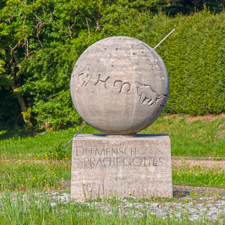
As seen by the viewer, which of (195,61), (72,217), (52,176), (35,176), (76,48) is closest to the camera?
(72,217)

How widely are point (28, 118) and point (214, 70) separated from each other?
8761 mm

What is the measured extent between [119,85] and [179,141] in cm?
644

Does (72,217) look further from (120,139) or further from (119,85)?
(119,85)

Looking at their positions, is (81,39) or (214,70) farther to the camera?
(81,39)

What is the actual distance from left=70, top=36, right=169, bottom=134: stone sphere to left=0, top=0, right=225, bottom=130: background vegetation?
7.40 m

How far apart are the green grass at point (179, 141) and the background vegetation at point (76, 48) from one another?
56cm

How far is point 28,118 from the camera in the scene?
678 inches

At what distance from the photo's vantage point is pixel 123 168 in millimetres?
5902

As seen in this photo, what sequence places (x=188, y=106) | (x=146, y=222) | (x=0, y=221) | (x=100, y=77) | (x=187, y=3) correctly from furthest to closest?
(x=187, y=3), (x=188, y=106), (x=100, y=77), (x=0, y=221), (x=146, y=222)

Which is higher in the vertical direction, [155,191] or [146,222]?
[146,222]

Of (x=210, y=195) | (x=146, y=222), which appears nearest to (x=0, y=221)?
(x=146, y=222)

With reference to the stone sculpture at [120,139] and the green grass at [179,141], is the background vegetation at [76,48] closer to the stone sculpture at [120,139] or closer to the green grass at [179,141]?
the green grass at [179,141]

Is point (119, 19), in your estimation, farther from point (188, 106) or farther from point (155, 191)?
point (155, 191)

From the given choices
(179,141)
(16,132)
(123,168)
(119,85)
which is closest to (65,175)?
(123,168)
